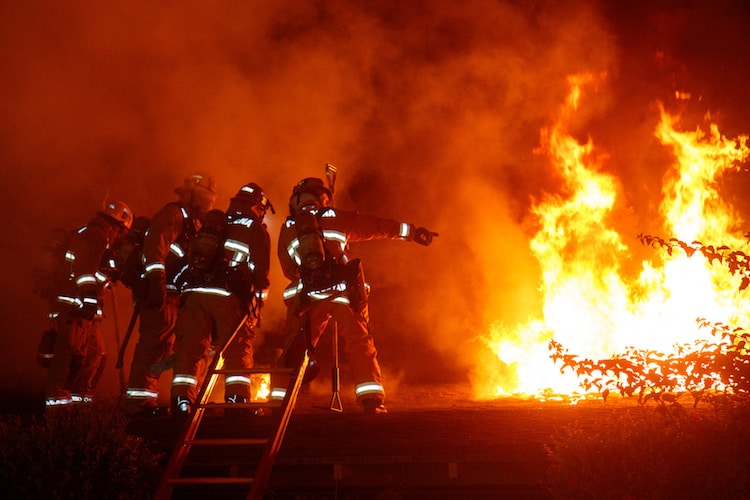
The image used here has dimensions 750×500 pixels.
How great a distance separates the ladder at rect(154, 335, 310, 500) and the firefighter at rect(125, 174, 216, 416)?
159 centimetres

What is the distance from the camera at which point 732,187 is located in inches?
336

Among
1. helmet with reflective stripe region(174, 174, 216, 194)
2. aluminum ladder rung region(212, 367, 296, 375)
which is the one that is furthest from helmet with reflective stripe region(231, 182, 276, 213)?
aluminum ladder rung region(212, 367, 296, 375)

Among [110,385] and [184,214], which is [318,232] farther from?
[110,385]

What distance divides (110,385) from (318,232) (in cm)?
620

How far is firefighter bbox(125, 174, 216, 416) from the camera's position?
618 centimetres

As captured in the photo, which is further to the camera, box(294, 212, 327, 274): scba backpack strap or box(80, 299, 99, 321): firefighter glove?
box(80, 299, 99, 321): firefighter glove

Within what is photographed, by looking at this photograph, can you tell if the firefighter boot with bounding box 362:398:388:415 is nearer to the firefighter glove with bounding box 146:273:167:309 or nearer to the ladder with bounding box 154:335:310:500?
the ladder with bounding box 154:335:310:500

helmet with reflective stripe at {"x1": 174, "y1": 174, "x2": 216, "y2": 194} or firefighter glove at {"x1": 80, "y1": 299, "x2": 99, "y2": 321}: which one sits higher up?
helmet with reflective stripe at {"x1": 174, "y1": 174, "x2": 216, "y2": 194}

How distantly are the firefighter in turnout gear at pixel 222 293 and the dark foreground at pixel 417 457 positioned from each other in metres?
1.14

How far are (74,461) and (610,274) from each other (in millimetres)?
6563

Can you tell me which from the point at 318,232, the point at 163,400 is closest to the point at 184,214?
the point at 318,232

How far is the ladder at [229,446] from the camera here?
380 centimetres

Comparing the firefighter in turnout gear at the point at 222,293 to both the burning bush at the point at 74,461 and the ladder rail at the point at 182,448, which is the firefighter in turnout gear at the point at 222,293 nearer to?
the ladder rail at the point at 182,448

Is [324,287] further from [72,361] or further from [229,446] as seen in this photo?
[72,361]
